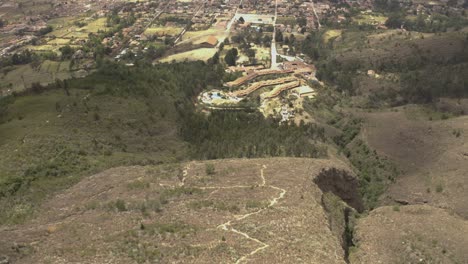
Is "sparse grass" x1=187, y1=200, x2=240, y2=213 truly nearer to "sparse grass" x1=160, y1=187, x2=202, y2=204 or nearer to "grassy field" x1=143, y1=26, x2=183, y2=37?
"sparse grass" x1=160, y1=187, x2=202, y2=204

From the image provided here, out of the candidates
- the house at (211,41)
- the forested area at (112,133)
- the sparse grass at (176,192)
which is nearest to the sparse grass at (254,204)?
the sparse grass at (176,192)

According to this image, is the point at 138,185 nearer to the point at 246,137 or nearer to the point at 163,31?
the point at 246,137

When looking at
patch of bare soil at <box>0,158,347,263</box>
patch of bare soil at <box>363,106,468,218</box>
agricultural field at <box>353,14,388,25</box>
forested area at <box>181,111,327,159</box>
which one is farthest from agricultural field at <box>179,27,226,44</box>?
patch of bare soil at <box>0,158,347,263</box>

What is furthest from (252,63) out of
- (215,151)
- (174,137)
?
(215,151)

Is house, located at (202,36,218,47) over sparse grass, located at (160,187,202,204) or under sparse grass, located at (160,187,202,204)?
under

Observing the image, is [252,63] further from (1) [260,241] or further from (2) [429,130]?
(1) [260,241]

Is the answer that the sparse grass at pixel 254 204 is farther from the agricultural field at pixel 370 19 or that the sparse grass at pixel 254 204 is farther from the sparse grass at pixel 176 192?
the agricultural field at pixel 370 19
